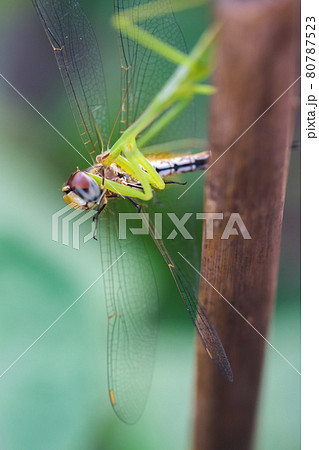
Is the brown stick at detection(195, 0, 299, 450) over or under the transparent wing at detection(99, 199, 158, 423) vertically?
over

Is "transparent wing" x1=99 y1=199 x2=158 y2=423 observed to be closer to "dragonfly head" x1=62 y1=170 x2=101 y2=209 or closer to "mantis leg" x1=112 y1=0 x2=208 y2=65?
"dragonfly head" x1=62 y1=170 x2=101 y2=209

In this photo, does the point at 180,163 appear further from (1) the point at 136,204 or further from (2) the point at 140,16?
(2) the point at 140,16

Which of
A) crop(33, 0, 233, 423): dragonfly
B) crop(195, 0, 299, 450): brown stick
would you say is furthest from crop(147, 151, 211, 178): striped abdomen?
crop(195, 0, 299, 450): brown stick

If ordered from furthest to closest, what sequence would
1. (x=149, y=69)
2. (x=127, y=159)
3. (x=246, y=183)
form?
(x=149, y=69) < (x=127, y=159) < (x=246, y=183)

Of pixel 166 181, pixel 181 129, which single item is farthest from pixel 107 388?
pixel 181 129

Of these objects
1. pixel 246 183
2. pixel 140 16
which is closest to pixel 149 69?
pixel 140 16

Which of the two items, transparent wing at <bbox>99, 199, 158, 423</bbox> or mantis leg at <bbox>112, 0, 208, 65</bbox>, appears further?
transparent wing at <bbox>99, 199, 158, 423</bbox>
